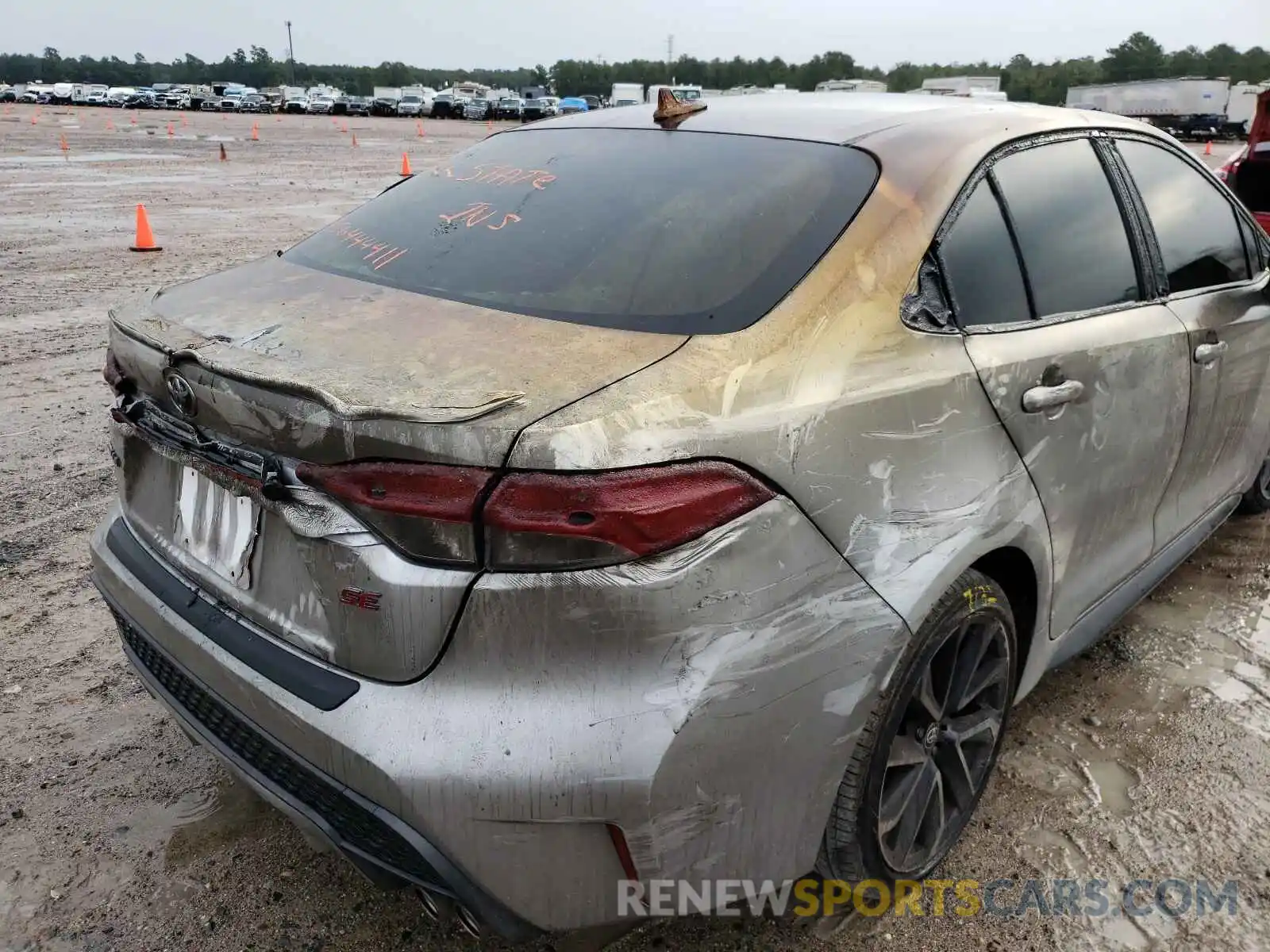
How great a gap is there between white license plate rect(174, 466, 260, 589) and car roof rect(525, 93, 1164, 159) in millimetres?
1543

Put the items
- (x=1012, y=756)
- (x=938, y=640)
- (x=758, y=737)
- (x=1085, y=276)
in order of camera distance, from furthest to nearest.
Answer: (x=1012, y=756) < (x=1085, y=276) < (x=938, y=640) < (x=758, y=737)

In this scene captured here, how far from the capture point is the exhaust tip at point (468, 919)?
5.55 feet

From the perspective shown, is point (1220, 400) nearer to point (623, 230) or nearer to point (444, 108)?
point (623, 230)

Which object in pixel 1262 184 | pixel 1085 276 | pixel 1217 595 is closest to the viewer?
pixel 1085 276

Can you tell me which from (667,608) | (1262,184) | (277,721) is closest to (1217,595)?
(667,608)

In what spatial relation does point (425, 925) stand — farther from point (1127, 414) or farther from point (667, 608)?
point (1127, 414)

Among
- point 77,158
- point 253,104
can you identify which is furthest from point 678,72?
point 77,158

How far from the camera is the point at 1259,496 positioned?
4312 millimetres

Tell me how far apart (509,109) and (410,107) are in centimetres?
734

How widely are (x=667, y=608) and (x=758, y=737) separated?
1.00ft

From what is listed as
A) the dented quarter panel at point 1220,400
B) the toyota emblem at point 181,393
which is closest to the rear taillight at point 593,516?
the toyota emblem at point 181,393

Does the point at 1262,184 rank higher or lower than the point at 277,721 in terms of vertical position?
higher

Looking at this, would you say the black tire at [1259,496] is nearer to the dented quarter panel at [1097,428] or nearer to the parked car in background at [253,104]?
the dented quarter panel at [1097,428]

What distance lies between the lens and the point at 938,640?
2000 mm
